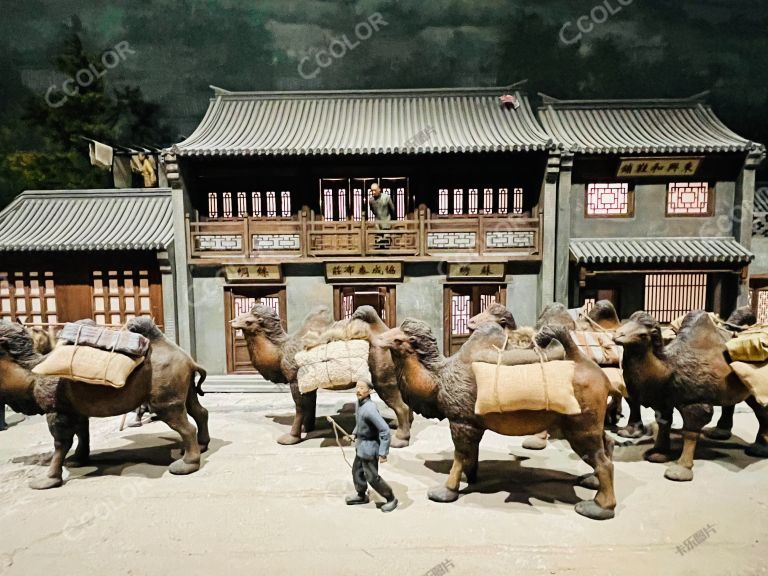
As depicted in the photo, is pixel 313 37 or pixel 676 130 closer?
pixel 676 130

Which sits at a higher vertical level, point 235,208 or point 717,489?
point 235,208

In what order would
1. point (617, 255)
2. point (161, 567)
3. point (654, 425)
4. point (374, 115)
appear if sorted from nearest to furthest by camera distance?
1. point (161, 567)
2. point (654, 425)
3. point (617, 255)
4. point (374, 115)

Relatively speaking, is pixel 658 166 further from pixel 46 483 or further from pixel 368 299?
pixel 46 483

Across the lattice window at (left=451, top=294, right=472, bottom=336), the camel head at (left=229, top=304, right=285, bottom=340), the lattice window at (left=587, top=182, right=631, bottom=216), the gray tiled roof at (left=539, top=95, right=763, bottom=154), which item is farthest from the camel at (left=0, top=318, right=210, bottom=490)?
the lattice window at (left=587, top=182, right=631, bottom=216)

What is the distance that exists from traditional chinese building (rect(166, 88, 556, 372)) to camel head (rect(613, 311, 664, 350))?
5.01 meters

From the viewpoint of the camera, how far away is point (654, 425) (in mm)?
7117

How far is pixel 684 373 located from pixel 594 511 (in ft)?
6.38

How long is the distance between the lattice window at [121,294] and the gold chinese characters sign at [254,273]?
79.4 inches

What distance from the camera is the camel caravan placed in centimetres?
454

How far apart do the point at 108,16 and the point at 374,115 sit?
9.15m

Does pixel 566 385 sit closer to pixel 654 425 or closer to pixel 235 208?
pixel 654 425

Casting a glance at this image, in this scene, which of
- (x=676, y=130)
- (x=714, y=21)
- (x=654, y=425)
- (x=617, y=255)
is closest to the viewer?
(x=654, y=425)

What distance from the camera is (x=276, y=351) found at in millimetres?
6633

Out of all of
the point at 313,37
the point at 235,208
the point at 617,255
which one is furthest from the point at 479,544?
the point at 313,37
